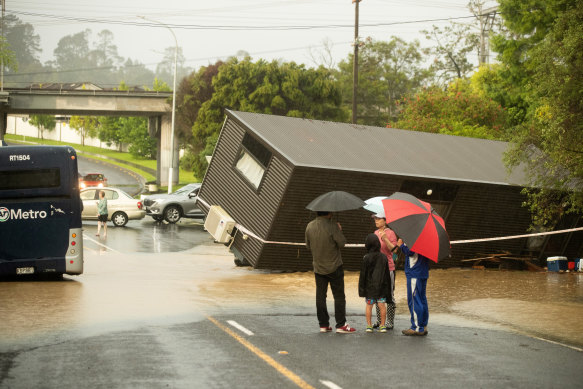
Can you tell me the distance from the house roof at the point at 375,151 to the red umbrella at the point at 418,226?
7.69 m

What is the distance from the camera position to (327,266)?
35.1ft

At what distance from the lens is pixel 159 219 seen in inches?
1428

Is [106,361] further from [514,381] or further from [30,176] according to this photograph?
[30,176]

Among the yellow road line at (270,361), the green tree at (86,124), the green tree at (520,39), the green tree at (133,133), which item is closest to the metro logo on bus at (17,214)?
the yellow road line at (270,361)

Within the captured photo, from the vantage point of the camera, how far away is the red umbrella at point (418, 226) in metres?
10.6

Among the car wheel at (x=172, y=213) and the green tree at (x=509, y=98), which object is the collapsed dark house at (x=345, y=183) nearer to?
the car wheel at (x=172, y=213)

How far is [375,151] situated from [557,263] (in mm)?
6292

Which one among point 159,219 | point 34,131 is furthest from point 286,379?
point 34,131

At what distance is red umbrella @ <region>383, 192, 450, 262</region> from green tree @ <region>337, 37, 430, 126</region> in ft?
217

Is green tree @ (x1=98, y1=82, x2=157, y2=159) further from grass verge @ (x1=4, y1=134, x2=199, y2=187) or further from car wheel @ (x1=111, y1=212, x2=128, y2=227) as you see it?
car wheel @ (x1=111, y1=212, x2=128, y2=227)

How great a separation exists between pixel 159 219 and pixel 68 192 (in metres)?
19.4

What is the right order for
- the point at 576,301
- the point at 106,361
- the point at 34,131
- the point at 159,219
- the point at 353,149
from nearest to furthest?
the point at 106,361, the point at 576,301, the point at 353,149, the point at 159,219, the point at 34,131

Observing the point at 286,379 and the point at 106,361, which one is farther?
the point at 106,361

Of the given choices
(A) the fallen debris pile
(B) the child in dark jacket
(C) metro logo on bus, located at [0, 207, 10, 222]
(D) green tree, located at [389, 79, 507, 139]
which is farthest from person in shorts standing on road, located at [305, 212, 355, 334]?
(D) green tree, located at [389, 79, 507, 139]
